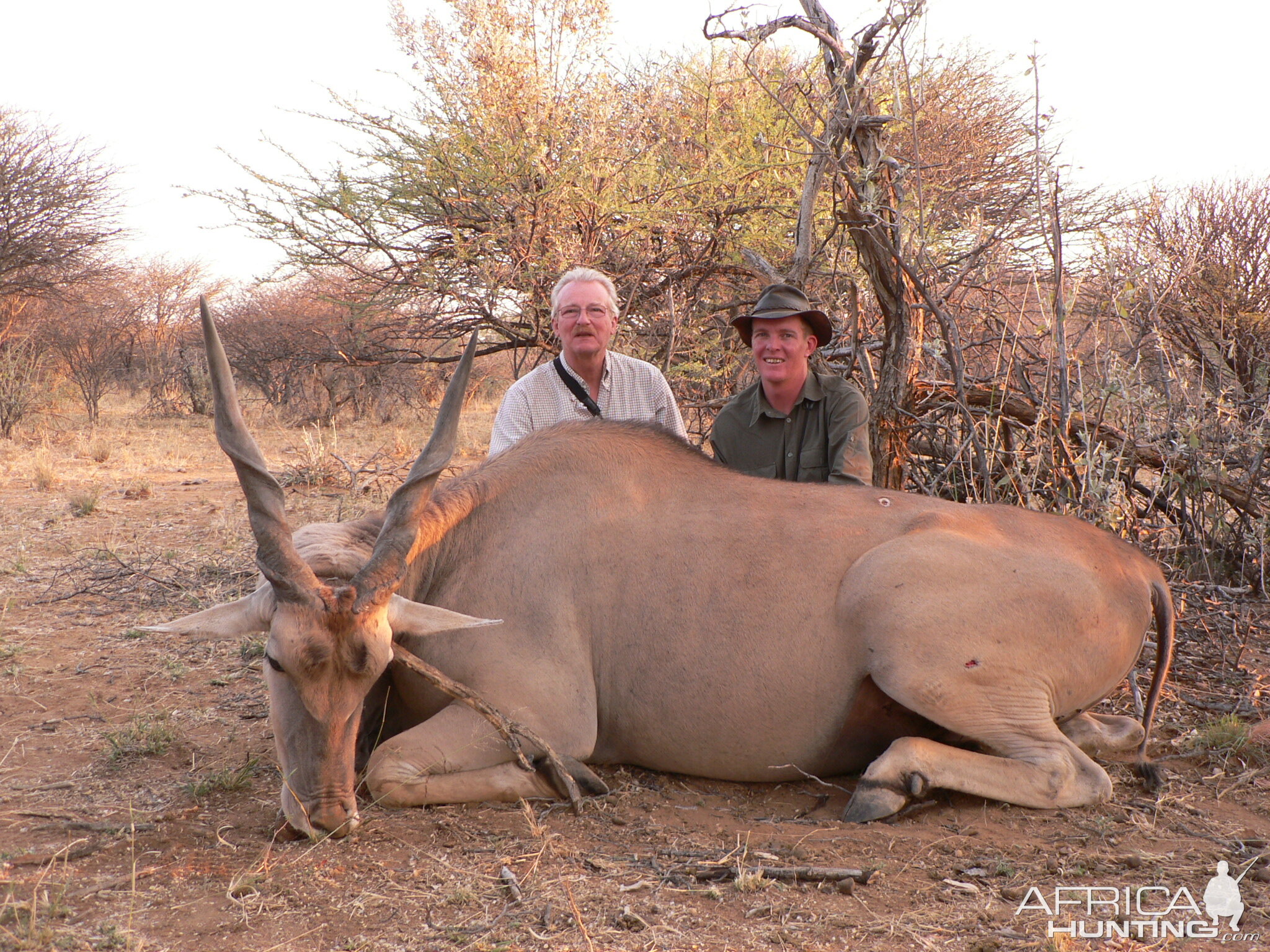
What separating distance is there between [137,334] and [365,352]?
17.0 m

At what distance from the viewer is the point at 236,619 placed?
3.40 metres

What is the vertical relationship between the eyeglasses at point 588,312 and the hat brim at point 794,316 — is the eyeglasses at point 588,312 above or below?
above

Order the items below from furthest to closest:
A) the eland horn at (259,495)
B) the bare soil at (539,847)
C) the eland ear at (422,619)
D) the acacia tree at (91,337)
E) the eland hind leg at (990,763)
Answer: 1. the acacia tree at (91,337)
2. the eland hind leg at (990,763)
3. the eland ear at (422,619)
4. the eland horn at (259,495)
5. the bare soil at (539,847)

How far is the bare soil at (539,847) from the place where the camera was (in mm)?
2742

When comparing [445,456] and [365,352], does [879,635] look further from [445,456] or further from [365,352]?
[365,352]

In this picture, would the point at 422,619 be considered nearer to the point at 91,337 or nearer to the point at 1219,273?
the point at 1219,273

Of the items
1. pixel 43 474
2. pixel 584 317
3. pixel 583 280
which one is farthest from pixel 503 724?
pixel 43 474

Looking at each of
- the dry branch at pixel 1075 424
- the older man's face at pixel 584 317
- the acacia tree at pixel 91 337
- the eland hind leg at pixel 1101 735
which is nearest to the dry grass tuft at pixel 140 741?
the older man's face at pixel 584 317

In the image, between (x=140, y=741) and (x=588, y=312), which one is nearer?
(x=140, y=741)

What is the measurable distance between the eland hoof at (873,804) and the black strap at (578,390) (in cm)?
276

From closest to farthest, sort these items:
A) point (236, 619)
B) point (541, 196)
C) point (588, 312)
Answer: point (236, 619), point (588, 312), point (541, 196)

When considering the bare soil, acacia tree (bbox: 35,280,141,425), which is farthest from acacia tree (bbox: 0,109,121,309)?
the bare soil

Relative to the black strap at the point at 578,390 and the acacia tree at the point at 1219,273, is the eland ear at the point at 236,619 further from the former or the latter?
the acacia tree at the point at 1219,273

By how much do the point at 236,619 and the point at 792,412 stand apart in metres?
2.94
